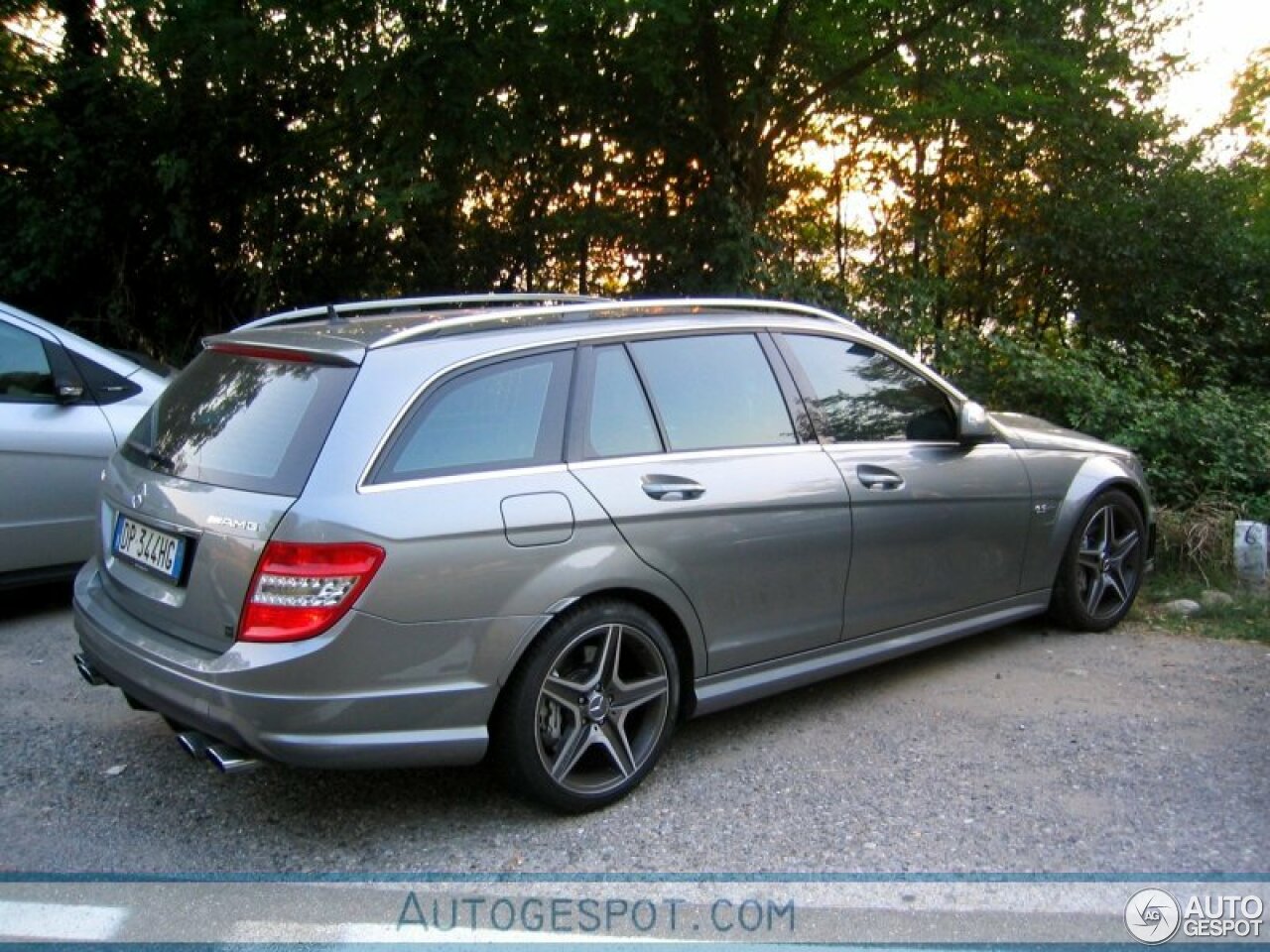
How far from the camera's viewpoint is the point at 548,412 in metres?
3.90

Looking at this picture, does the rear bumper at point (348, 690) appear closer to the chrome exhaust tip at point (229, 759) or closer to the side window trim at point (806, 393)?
the chrome exhaust tip at point (229, 759)

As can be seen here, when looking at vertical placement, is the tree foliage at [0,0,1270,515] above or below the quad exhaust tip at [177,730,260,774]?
above

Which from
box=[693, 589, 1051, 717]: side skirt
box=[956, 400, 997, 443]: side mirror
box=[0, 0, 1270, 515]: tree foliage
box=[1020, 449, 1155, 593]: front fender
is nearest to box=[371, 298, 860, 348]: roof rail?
box=[956, 400, 997, 443]: side mirror

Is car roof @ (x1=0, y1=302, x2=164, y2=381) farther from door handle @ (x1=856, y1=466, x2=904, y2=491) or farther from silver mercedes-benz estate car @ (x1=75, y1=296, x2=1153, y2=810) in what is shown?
door handle @ (x1=856, y1=466, x2=904, y2=491)

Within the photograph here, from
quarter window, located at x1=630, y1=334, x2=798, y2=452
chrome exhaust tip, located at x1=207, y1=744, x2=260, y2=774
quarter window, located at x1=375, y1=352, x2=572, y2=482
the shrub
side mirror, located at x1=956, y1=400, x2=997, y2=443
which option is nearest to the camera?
chrome exhaust tip, located at x1=207, y1=744, x2=260, y2=774

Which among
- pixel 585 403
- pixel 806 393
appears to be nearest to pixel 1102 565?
pixel 806 393

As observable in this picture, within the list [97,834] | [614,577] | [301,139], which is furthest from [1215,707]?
[301,139]

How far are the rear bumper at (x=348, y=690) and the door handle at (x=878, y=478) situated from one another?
1.64 m

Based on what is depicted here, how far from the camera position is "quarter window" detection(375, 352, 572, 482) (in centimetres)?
360

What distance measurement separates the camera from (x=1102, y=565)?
5.82 metres

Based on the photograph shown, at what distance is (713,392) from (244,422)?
1646 mm

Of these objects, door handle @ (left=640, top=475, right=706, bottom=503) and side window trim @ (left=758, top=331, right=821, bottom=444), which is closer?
door handle @ (left=640, top=475, right=706, bottom=503)

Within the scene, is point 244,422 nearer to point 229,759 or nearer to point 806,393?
point 229,759

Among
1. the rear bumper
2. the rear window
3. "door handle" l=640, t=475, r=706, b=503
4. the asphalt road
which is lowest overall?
the asphalt road
